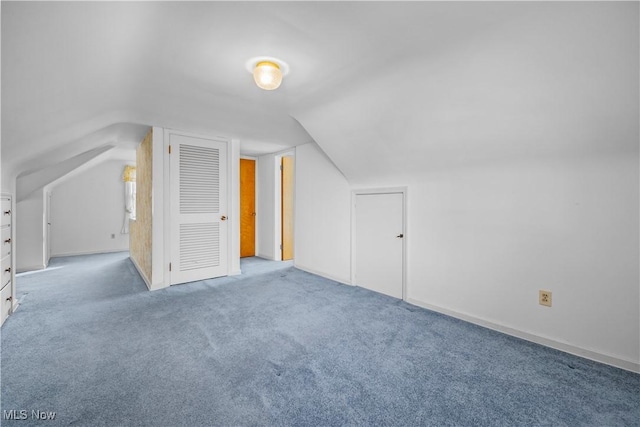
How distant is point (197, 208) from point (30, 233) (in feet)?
9.81

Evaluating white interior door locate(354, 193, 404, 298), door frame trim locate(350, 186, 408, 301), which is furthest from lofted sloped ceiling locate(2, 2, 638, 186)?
white interior door locate(354, 193, 404, 298)

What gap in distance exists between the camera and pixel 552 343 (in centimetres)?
213

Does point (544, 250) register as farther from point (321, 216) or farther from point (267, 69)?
point (321, 216)

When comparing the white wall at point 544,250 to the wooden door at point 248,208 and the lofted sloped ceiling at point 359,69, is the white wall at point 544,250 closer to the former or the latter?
the lofted sloped ceiling at point 359,69

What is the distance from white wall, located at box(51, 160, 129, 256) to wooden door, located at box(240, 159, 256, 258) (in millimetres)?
3060

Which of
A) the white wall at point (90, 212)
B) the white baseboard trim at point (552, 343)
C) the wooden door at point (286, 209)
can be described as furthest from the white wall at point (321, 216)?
the white wall at point (90, 212)

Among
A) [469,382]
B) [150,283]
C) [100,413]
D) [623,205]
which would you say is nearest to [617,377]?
[469,382]

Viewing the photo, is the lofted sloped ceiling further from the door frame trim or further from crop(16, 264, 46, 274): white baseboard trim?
crop(16, 264, 46, 274): white baseboard trim

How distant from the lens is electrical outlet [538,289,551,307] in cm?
217

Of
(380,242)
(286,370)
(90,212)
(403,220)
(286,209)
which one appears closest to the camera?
(286,370)

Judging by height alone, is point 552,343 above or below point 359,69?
below

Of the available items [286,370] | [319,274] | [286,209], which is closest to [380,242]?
[319,274]

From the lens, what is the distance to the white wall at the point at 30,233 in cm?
435

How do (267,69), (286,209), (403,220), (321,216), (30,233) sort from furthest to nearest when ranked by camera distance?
(286,209)
(30,233)
(321,216)
(403,220)
(267,69)
